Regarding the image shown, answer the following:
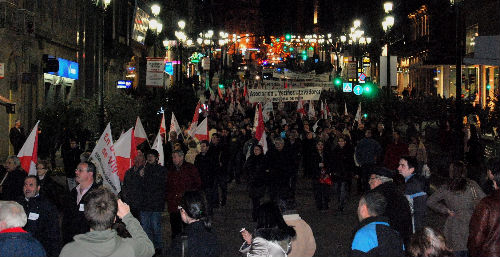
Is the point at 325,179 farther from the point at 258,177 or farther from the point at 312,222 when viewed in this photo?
the point at 258,177

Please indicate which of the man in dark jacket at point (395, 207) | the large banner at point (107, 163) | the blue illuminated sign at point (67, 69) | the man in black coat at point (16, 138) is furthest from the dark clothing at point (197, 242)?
the blue illuminated sign at point (67, 69)

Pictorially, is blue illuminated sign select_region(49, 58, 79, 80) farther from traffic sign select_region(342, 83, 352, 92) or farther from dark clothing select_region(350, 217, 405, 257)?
dark clothing select_region(350, 217, 405, 257)

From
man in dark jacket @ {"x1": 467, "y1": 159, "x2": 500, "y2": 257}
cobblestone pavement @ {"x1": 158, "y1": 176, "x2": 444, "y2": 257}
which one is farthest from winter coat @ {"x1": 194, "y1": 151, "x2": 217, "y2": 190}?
man in dark jacket @ {"x1": 467, "y1": 159, "x2": 500, "y2": 257}

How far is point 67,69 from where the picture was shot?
34781 millimetres

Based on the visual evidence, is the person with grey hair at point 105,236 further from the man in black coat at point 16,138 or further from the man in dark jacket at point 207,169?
the man in black coat at point 16,138

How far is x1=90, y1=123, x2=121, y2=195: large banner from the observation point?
35.6ft

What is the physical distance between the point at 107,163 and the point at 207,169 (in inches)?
173

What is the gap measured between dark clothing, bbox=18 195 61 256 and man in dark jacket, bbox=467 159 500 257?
420 centimetres

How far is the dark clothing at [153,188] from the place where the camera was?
36.2 feet

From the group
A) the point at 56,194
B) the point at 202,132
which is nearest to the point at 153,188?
the point at 56,194

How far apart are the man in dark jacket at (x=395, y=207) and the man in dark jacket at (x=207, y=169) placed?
693 cm

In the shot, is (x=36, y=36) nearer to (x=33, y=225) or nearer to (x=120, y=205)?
(x=33, y=225)

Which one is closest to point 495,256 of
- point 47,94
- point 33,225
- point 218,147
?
point 33,225

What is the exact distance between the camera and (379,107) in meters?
33.9
